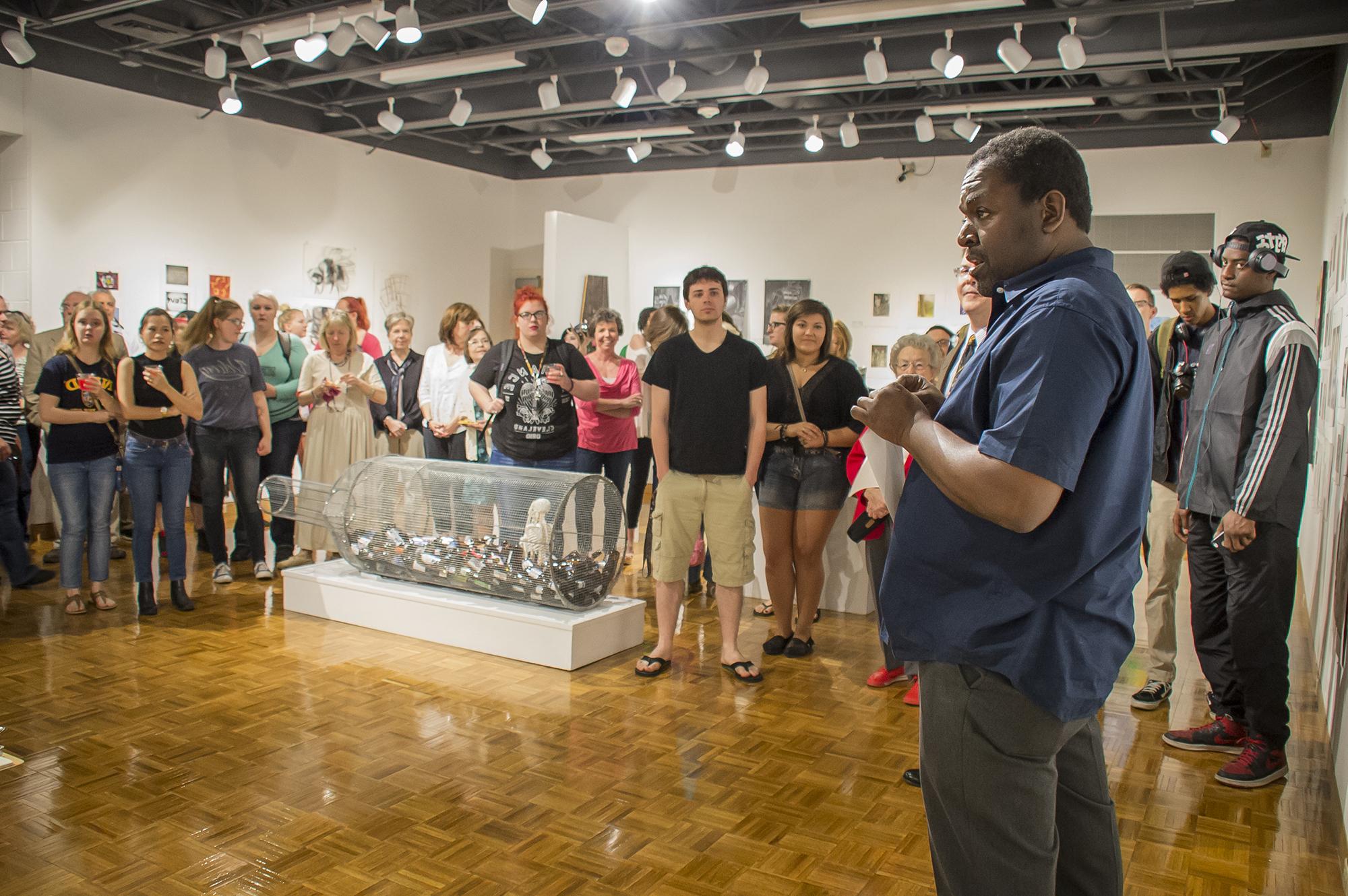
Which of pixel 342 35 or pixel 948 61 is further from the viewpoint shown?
pixel 948 61

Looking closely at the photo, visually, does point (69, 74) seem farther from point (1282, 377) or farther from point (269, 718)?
point (1282, 377)

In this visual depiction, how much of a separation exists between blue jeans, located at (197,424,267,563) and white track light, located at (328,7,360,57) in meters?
2.79

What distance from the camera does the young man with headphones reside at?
316 cm

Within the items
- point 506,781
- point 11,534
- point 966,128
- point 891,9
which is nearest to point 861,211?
point 966,128

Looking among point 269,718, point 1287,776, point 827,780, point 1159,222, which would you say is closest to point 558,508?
point 269,718

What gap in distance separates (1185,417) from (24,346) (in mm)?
7132

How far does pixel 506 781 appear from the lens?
325 cm

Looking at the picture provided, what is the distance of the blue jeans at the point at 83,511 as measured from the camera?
16.7 feet

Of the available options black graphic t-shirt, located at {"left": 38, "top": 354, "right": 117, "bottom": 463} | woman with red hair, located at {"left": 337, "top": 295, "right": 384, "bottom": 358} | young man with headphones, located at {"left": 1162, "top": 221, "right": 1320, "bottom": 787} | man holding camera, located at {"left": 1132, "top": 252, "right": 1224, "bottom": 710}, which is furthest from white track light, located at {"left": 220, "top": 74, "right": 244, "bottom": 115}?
young man with headphones, located at {"left": 1162, "top": 221, "right": 1320, "bottom": 787}

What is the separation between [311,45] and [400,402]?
2603 mm

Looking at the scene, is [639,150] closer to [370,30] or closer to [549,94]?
[549,94]

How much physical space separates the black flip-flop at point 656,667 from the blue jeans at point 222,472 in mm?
2805

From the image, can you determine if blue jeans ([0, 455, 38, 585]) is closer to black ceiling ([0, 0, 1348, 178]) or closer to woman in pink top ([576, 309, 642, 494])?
woman in pink top ([576, 309, 642, 494])

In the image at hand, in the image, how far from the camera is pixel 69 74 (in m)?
8.05
